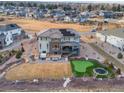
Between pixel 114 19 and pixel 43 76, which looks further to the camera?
pixel 114 19

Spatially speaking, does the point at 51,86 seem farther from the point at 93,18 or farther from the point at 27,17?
the point at 93,18

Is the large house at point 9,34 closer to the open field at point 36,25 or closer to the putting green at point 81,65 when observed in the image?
the open field at point 36,25

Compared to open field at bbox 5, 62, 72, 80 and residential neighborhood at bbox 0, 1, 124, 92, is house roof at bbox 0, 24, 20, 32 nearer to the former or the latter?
residential neighborhood at bbox 0, 1, 124, 92

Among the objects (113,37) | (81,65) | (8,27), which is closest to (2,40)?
(8,27)

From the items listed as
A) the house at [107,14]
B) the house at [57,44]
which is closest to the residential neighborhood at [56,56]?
the house at [57,44]

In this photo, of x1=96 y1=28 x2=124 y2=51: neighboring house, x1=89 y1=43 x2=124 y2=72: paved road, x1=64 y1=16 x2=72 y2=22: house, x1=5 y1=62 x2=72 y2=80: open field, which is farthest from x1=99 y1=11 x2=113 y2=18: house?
x1=5 y1=62 x2=72 y2=80: open field

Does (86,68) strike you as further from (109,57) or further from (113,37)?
(113,37)

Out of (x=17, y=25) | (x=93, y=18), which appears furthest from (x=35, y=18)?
(x=93, y=18)
